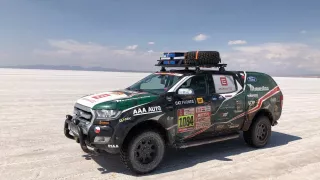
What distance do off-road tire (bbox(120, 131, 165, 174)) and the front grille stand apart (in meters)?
0.86

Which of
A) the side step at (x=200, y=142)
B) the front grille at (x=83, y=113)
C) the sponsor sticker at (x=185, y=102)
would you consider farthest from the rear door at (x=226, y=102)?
the front grille at (x=83, y=113)

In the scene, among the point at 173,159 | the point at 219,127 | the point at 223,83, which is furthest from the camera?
the point at 223,83

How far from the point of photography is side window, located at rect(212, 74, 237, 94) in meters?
6.74

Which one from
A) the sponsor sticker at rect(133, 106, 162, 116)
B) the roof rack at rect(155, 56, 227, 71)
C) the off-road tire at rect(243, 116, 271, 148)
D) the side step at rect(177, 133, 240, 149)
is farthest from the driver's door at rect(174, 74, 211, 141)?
the off-road tire at rect(243, 116, 271, 148)

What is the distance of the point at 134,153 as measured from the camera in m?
5.34

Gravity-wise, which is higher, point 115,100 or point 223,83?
point 223,83

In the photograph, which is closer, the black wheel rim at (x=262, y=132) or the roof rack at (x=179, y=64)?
the roof rack at (x=179, y=64)

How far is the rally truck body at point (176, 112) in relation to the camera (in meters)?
5.20

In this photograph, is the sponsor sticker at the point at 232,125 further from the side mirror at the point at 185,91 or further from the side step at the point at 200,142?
the side mirror at the point at 185,91

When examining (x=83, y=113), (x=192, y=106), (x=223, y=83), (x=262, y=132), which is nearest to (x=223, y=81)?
(x=223, y=83)

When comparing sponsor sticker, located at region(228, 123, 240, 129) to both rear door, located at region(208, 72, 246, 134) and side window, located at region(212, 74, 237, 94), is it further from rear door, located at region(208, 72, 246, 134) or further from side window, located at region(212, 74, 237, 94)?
side window, located at region(212, 74, 237, 94)

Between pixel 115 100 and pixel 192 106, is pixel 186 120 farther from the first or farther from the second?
pixel 115 100

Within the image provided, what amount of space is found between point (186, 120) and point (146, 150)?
1.07 meters

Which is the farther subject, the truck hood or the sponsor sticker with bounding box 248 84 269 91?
the sponsor sticker with bounding box 248 84 269 91
